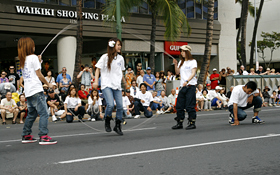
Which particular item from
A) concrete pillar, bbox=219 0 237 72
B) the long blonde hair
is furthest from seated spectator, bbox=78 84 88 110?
concrete pillar, bbox=219 0 237 72

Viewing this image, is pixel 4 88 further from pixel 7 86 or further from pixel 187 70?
pixel 187 70

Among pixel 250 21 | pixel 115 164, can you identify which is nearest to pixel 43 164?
pixel 115 164

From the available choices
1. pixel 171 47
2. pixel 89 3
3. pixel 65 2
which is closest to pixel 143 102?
pixel 65 2

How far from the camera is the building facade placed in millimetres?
21625

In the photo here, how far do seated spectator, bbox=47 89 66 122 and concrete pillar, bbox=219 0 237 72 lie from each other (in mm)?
19843

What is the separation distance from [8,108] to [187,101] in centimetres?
767

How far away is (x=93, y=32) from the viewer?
24.2 metres

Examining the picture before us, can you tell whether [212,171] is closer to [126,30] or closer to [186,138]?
[186,138]

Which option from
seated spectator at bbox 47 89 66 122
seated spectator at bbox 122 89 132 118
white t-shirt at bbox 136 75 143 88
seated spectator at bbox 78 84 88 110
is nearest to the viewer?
seated spectator at bbox 47 89 66 122

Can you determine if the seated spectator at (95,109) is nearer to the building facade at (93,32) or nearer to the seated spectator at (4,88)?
the seated spectator at (4,88)

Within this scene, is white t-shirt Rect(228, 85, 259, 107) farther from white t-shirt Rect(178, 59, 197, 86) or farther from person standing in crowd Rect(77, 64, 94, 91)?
person standing in crowd Rect(77, 64, 94, 91)

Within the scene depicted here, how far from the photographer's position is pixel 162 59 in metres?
28.6

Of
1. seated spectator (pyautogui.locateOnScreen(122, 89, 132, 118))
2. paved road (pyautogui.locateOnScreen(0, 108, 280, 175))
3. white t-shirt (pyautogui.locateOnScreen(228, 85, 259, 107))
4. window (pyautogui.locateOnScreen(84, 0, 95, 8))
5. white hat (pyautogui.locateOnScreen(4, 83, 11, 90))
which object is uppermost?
window (pyautogui.locateOnScreen(84, 0, 95, 8))

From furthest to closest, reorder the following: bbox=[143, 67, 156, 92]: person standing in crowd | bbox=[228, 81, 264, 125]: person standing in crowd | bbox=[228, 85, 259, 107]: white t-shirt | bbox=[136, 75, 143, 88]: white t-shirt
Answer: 1. bbox=[136, 75, 143, 88]: white t-shirt
2. bbox=[143, 67, 156, 92]: person standing in crowd
3. bbox=[228, 85, 259, 107]: white t-shirt
4. bbox=[228, 81, 264, 125]: person standing in crowd
